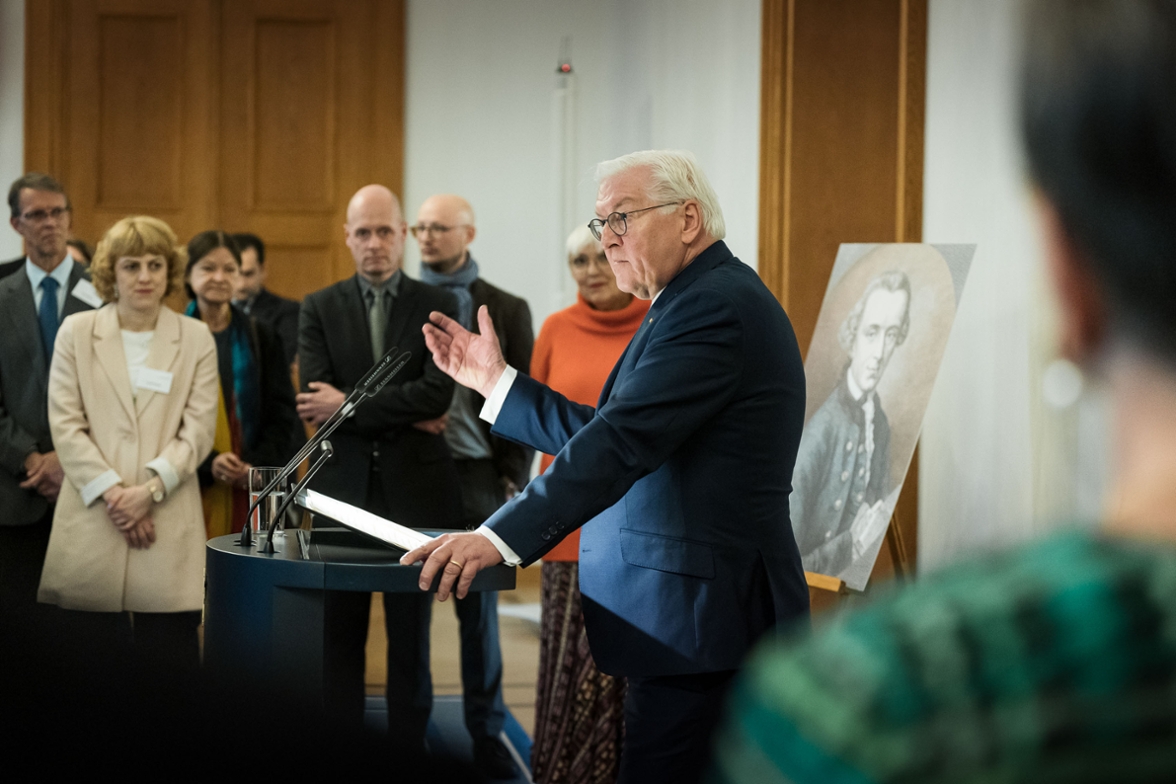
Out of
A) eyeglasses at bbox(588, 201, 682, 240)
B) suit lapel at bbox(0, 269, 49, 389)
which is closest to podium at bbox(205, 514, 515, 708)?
eyeglasses at bbox(588, 201, 682, 240)

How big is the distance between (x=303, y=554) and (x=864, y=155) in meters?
2.32

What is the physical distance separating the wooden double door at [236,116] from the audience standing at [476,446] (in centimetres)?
278

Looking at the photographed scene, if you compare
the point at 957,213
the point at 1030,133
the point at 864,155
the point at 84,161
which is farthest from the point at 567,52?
the point at 1030,133

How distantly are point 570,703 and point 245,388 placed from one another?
1.50 metres

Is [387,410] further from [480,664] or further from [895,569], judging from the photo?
[895,569]

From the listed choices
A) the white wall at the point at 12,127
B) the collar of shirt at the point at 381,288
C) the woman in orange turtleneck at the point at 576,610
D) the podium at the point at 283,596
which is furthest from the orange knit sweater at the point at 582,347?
the white wall at the point at 12,127

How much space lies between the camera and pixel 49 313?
3.79 m

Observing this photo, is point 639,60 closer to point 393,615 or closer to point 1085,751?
point 393,615

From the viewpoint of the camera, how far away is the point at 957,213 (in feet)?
11.1

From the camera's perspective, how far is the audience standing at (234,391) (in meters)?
3.70

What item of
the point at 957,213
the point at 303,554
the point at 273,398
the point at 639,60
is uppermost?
the point at 639,60

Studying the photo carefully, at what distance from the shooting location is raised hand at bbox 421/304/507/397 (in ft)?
7.57

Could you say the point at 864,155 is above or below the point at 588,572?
above

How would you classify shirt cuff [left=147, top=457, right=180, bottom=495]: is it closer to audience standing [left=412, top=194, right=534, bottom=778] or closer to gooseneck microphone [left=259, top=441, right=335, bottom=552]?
audience standing [left=412, top=194, right=534, bottom=778]
